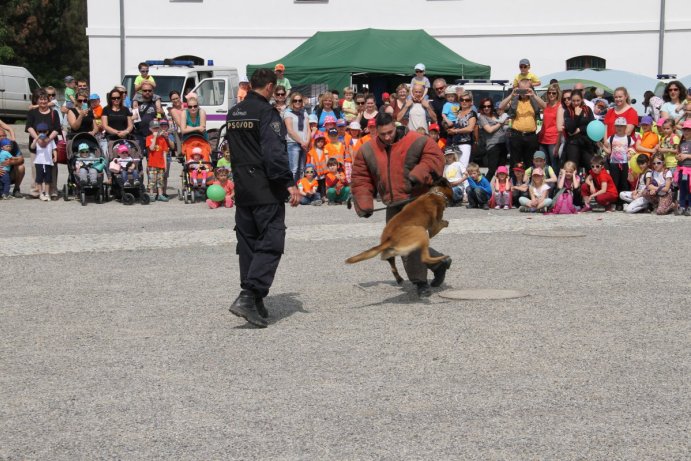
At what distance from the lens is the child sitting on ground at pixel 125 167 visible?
57.7 ft

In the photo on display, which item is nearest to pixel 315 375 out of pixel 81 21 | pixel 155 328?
pixel 155 328

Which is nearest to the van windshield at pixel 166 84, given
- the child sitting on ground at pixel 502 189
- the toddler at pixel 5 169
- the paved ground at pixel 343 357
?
the toddler at pixel 5 169

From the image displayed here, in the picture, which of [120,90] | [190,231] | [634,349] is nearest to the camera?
[634,349]

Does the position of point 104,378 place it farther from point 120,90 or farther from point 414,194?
point 120,90

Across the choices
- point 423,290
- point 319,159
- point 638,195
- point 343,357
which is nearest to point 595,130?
point 638,195

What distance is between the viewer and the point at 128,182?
17.7 m

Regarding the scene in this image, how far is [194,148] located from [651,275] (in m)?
9.83

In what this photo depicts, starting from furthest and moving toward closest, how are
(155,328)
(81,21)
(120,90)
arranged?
(81,21)
(120,90)
(155,328)

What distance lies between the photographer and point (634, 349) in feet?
23.7

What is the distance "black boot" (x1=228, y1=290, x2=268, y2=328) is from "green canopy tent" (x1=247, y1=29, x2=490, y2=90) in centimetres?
2056

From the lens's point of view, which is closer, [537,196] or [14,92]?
[537,196]

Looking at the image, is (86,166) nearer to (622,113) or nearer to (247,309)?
(622,113)

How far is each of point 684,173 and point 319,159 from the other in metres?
5.85

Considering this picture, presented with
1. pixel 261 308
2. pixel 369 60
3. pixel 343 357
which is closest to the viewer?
pixel 343 357
